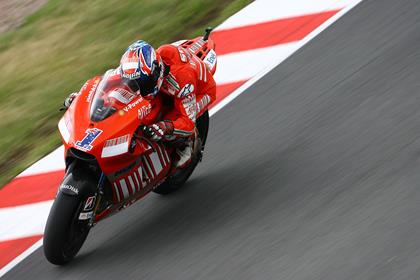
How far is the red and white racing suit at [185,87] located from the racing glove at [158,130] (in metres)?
0.09

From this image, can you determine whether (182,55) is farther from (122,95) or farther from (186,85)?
(122,95)

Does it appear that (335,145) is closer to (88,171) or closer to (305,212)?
(305,212)

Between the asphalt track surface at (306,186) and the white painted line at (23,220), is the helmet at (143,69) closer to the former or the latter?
the asphalt track surface at (306,186)

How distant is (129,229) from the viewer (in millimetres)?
7457

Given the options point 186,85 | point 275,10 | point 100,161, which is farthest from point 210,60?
point 275,10

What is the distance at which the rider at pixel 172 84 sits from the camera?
671 centimetres

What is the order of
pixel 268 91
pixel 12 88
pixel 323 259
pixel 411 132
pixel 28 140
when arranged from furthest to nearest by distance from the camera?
pixel 12 88 → pixel 28 140 → pixel 268 91 → pixel 411 132 → pixel 323 259

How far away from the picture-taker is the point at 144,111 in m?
6.80

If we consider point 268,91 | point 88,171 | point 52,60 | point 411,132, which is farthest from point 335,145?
point 52,60

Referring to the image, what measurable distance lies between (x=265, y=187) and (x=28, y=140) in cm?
320

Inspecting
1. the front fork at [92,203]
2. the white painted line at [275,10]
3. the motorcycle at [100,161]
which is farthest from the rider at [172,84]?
the white painted line at [275,10]

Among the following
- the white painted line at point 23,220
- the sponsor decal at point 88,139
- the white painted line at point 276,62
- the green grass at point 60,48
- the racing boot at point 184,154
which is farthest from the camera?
the green grass at point 60,48

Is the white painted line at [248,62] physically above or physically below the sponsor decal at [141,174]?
below

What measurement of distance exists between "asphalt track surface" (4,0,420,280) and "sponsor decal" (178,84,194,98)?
3.05ft
